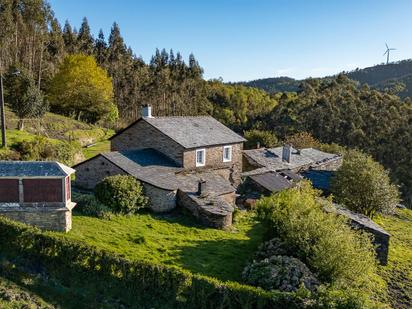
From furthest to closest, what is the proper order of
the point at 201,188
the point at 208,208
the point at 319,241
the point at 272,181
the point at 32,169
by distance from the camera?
the point at 272,181 → the point at 201,188 → the point at 208,208 → the point at 319,241 → the point at 32,169

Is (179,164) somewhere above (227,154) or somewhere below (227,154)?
below

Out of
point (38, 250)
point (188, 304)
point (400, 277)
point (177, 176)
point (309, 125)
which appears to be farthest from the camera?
point (309, 125)

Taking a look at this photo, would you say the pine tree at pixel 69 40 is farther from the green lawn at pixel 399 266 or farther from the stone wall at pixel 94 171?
the green lawn at pixel 399 266

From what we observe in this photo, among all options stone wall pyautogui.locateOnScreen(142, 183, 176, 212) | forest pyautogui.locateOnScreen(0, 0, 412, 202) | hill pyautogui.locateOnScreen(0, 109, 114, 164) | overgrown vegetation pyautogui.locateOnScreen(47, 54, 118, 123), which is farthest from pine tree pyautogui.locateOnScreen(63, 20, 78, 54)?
stone wall pyautogui.locateOnScreen(142, 183, 176, 212)

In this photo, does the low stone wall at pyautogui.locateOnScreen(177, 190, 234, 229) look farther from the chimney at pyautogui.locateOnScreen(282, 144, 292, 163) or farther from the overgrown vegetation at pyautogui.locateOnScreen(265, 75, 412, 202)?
the overgrown vegetation at pyautogui.locateOnScreen(265, 75, 412, 202)

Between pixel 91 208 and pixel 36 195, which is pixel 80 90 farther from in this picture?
pixel 36 195

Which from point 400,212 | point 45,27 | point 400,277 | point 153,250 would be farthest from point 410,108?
point 153,250

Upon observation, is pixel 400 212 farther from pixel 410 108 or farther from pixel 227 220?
pixel 410 108

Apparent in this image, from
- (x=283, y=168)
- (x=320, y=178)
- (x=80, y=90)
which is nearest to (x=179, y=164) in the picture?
(x=283, y=168)
